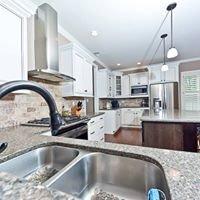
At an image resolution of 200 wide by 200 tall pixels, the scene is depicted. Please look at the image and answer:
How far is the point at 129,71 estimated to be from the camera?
6.71m

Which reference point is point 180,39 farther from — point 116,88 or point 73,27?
point 116,88

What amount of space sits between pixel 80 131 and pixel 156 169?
5.51 feet

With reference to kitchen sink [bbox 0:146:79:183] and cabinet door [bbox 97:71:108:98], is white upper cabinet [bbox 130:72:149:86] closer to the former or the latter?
cabinet door [bbox 97:71:108:98]

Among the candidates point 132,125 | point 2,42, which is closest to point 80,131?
point 2,42

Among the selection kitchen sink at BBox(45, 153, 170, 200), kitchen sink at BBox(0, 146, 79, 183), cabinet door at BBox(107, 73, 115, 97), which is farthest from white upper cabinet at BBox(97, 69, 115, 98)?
kitchen sink at BBox(45, 153, 170, 200)

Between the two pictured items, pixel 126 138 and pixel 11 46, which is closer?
pixel 11 46

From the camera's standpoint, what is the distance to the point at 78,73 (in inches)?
124

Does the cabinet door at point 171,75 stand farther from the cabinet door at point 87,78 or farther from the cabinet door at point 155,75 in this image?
the cabinet door at point 87,78

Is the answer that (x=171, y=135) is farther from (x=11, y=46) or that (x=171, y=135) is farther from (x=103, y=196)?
(x=11, y=46)

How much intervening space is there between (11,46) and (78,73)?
1668 millimetres

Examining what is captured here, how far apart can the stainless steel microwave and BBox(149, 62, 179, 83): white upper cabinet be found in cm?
42

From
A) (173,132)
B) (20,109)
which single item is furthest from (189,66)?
(20,109)

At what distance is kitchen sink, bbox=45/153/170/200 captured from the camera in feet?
2.10

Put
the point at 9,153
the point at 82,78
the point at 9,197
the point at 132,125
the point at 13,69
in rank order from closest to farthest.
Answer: the point at 9,197
the point at 9,153
the point at 13,69
the point at 82,78
the point at 132,125
